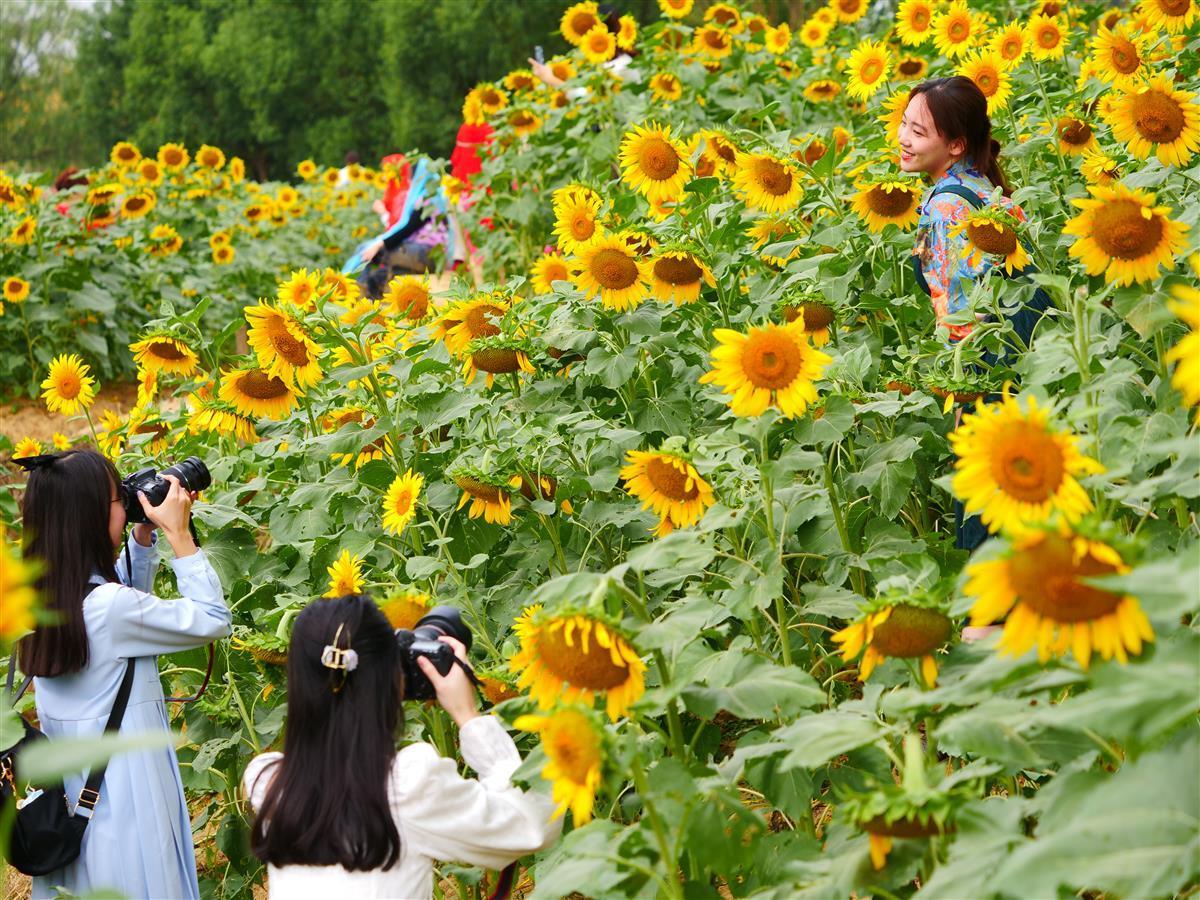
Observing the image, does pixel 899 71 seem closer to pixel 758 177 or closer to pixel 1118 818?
pixel 758 177

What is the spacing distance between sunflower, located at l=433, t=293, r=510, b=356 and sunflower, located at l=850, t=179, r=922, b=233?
93cm

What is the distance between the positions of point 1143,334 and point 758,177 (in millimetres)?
1393

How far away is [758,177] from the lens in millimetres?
3625

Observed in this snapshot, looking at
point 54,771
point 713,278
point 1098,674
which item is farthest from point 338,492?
point 54,771

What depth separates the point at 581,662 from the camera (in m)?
1.89

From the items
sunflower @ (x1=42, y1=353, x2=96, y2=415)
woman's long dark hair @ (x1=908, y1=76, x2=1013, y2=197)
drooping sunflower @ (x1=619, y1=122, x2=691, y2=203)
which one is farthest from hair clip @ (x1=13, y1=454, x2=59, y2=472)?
woman's long dark hair @ (x1=908, y1=76, x2=1013, y2=197)

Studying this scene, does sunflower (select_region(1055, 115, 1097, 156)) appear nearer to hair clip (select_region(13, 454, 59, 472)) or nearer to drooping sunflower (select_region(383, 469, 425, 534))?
drooping sunflower (select_region(383, 469, 425, 534))

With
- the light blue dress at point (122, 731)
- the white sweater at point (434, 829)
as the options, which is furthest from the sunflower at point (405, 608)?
the light blue dress at point (122, 731)

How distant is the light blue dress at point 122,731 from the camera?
2.78 m

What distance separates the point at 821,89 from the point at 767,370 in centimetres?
371

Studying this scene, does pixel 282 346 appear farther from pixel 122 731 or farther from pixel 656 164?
pixel 656 164

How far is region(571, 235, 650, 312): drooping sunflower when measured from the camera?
10.8 feet

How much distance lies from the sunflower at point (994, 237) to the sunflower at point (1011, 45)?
154 centimetres

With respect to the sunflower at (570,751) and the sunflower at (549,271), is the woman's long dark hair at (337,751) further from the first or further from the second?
the sunflower at (549,271)
